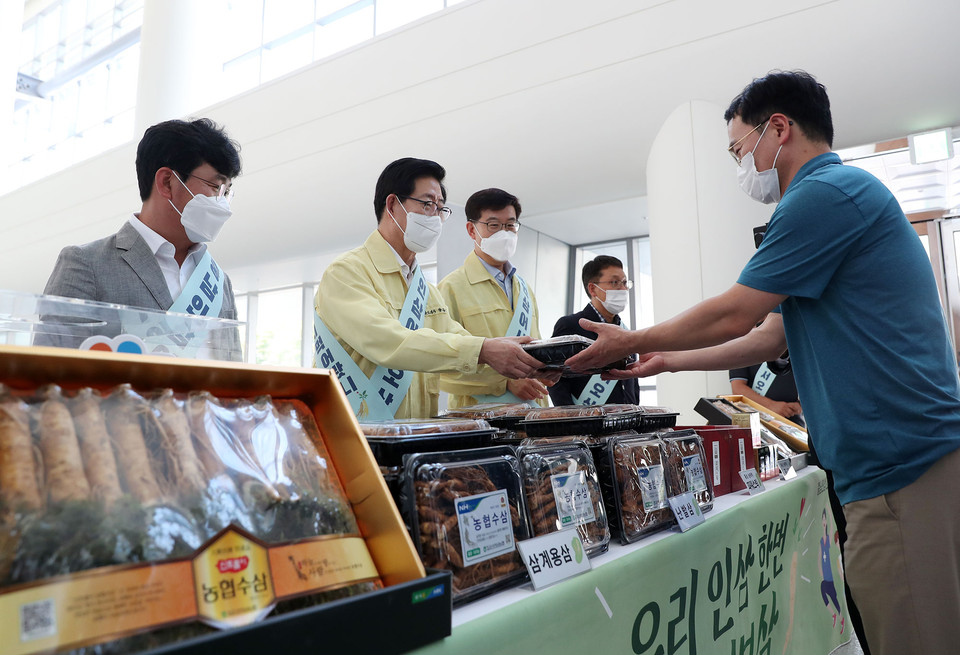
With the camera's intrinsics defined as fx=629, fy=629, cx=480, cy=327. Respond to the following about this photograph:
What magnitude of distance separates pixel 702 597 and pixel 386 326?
0.98 meters

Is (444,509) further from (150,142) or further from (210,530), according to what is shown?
(150,142)

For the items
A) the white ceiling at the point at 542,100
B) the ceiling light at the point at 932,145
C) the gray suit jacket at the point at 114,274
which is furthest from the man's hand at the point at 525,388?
the ceiling light at the point at 932,145

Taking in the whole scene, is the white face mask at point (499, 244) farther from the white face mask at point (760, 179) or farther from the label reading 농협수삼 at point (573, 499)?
the label reading 농협수삼 at point (573, 499)

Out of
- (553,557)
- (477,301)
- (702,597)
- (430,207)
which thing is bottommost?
(702,597)

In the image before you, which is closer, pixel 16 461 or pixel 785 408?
pixel 16 461

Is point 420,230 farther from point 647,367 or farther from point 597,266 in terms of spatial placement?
point 597,266

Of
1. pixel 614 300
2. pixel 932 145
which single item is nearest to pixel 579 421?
pixel 614 300

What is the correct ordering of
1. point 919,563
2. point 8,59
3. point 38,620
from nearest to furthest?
point 38,620 < point 919,563 < point 8,59

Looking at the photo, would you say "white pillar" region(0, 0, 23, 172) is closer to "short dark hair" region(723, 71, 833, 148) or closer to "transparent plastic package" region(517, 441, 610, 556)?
"short dark hair" region(723, 71, 833, 148)

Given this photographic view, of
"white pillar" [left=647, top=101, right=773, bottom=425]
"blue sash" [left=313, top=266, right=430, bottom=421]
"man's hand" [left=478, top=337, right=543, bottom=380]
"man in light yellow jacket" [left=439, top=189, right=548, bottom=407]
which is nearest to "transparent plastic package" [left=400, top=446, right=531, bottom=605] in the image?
"man's hand" [left=478, top=337, right=543, bottom=380]

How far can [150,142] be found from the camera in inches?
65.2

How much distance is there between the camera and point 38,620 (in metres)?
0.43

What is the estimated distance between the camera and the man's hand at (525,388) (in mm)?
2217

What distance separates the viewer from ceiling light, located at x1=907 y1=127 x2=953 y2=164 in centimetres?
391
